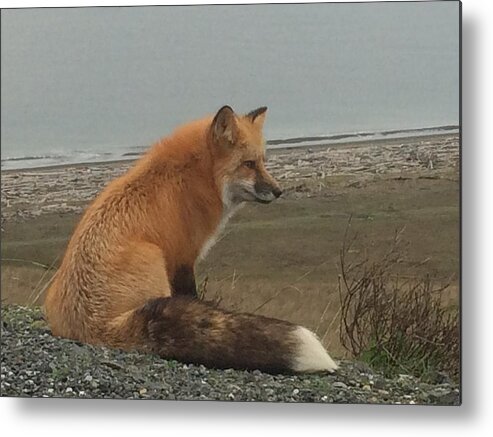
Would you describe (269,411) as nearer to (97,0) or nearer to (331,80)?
(331,80)

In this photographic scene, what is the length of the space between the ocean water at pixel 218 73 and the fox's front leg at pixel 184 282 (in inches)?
12.1

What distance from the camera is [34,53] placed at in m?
2.72

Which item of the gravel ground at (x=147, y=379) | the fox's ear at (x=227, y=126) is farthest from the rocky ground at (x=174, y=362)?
the fox's ear at (x=227, y=126)

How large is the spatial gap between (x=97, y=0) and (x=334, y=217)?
0.77 metres

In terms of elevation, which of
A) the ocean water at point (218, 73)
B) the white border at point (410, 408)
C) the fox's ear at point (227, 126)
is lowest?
the white border at point (410, 408)

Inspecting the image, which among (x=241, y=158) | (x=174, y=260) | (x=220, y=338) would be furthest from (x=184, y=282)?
(x=241, y=158)

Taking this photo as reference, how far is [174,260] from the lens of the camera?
2.67 meters

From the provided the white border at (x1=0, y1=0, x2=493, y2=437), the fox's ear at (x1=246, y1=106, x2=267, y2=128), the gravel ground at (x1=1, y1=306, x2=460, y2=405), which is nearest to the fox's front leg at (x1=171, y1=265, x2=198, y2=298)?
the gravel ground at (x1=1, y1=306, x2=460, y2=405)

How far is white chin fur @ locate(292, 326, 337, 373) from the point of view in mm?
2609

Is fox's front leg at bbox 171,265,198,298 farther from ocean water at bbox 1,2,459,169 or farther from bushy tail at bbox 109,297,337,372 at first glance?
ocean water at bbox 1,2,459,169

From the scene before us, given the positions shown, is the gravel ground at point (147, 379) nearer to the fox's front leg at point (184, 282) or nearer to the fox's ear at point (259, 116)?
the fox's front leg at point (184, 282)

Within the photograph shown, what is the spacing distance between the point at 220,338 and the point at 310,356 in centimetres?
21

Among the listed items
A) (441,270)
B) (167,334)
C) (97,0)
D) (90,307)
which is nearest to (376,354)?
(441,270)

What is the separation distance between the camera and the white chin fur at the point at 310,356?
2609mm
